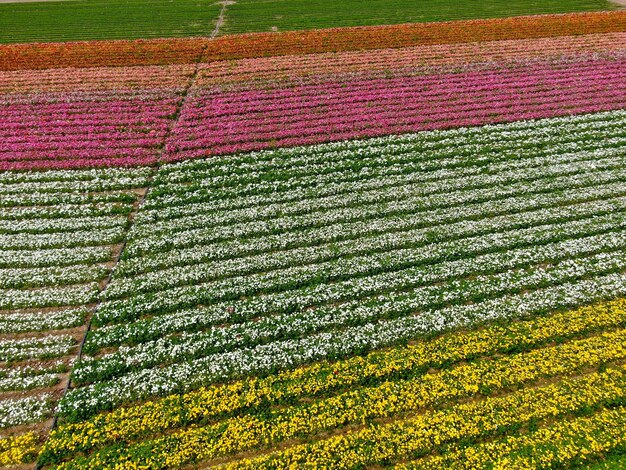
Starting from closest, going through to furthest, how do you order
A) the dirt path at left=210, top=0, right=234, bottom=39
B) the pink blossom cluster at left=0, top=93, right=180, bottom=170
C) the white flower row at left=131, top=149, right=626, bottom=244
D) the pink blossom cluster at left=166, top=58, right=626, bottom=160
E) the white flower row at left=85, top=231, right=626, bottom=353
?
the white flower row at left=85, top=231, right=626, bottom=353, the white flower row at left=131, top=149, right=626, bottom=244, the pink blossom cluster at left=0, top=93, right=180, bottom=170, the pink blossom cluster at left=166, top=58, right=626, bottom=160, the dirt path at left=210, top=0, right=234, bottom=39

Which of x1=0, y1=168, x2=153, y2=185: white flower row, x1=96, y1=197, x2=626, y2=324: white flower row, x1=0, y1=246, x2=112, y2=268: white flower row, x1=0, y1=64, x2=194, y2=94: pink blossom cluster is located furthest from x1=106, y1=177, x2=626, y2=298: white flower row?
x1=0, y1=64, x2=194, y2=94: pink blossom cluster

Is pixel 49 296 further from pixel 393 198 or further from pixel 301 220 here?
pixel 393 198

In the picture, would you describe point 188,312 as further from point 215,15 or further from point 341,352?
point 215,15

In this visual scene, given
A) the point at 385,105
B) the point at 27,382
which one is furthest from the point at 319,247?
the point at 385,105

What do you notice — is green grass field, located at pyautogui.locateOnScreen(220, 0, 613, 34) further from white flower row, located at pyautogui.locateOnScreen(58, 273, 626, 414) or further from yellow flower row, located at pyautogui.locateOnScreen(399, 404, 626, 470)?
yellow flower row, located at pyautogui.locateOnScreen(399, 404, 626, 470)

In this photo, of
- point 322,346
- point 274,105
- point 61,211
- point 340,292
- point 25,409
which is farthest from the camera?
point 274,105

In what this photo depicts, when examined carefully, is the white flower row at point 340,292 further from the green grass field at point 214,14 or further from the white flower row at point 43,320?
the green grass field at point 214,14
